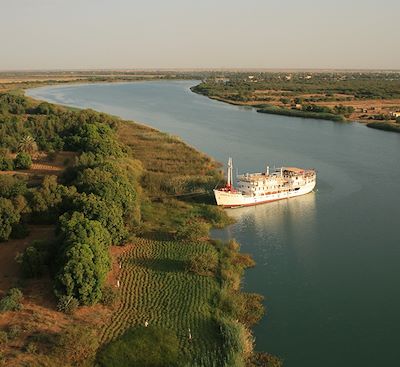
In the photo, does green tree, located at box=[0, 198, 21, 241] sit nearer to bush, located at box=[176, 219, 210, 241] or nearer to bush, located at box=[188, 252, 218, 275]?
bush, located at box=[176, 219, 210, 241]

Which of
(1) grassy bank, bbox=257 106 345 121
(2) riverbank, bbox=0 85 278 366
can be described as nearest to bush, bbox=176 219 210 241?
(2) riverbank, bbox=0 85 278 366

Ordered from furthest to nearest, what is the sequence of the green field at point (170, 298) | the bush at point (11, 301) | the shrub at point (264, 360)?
the bush at point (11, 301) → the green field at point (170, 298) → the shrub at point (264, 360)

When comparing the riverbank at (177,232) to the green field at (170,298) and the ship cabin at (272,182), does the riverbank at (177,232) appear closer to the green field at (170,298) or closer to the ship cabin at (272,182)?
the green field at (170,298)

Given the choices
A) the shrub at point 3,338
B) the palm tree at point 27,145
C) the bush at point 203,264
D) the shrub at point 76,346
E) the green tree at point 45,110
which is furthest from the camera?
the green tree at point 45,110

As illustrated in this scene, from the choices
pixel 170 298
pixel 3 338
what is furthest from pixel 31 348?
pixel 170 298

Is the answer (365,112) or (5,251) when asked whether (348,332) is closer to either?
(5,251)

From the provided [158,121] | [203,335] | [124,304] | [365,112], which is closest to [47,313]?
[124,304]

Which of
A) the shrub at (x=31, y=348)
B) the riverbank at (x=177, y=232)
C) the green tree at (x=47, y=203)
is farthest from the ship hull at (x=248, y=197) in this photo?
the shrub at (x=31, y=348)
